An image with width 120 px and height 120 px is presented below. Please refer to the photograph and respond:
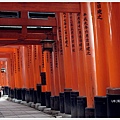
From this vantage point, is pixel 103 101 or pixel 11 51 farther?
pixel 11 51

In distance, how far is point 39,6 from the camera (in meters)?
7.04

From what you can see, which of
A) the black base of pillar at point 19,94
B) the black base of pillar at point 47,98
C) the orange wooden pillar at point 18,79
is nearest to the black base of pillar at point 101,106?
the black base of pillar at point 47,98

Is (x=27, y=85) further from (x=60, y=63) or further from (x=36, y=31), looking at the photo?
(x=60, y=63)

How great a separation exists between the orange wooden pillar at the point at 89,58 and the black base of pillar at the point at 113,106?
3.70 feet

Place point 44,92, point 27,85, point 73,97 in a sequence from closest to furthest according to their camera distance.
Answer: point 73,97 → point 44,92 → point 27,85

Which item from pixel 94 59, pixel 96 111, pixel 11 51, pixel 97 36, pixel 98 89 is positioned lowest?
pixel 96 111

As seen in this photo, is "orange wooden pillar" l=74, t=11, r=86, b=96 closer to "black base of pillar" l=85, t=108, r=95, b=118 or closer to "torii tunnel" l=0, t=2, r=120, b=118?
"torii tunnel" l=0, t=2, r=120, b=118

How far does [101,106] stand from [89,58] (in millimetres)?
1267

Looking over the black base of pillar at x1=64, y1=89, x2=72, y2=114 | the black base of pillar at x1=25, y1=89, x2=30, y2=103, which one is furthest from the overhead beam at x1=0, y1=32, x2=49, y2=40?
the black base of pillar at x1=25, y1=89, x2=30, y2=103

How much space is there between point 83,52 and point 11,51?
12.7 meters

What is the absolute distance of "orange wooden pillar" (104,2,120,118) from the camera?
16.8 feet

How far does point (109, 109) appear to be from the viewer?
16.9ft

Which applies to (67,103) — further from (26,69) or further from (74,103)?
(26,69)

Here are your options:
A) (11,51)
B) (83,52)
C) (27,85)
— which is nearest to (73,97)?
(83,52)
